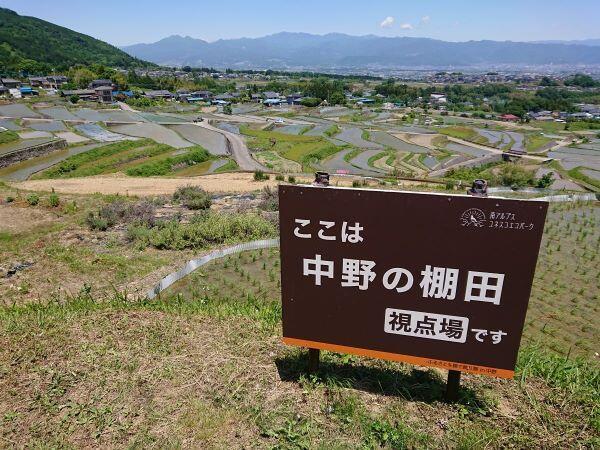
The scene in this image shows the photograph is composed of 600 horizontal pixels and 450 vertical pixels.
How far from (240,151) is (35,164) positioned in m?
17.7

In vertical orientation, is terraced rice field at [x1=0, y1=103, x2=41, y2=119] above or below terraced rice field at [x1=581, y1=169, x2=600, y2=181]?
above

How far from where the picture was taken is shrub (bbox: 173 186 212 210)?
53.5 ft

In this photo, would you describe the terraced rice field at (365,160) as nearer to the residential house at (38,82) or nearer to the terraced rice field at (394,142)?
the terraced rice field at (394,142)

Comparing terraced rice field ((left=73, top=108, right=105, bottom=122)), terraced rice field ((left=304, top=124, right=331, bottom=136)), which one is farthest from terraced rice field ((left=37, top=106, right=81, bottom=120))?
terraced rice field ((left=304, top=124, right=331, bottom=136))

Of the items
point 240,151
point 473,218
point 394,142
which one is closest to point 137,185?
point 240,151

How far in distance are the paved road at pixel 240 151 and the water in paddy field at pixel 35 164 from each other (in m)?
13.1

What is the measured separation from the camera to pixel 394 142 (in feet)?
179

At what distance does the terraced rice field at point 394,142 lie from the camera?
50.4m

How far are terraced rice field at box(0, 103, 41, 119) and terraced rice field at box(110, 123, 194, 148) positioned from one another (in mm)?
13457

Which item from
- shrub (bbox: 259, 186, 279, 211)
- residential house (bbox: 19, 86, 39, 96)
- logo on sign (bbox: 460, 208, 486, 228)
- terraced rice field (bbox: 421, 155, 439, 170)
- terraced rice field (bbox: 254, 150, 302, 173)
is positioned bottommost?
terraced rice field (bbox: 421, 155, 439, 170)

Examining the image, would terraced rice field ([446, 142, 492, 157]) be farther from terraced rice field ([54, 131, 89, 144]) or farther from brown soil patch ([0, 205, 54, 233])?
brown soil patch ([0, 205, 54, 233])

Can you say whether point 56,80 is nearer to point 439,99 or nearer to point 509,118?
point 439,99

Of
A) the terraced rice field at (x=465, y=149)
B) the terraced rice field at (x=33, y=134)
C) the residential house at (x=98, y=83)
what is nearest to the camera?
the terraced rice field at (x=33, y=134)

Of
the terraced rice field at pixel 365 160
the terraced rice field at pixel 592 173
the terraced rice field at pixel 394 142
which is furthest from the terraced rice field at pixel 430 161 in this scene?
the terraced rice field at pixel 592 173
